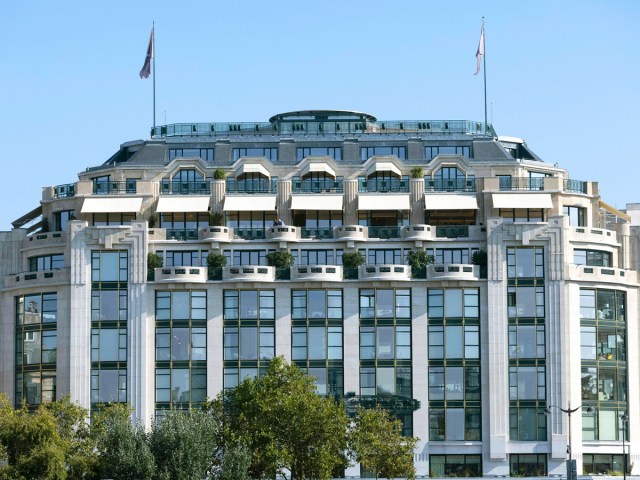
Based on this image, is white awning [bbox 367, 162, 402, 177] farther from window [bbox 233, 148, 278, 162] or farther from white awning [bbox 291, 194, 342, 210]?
window [bbox 233, 148, 278, 162]

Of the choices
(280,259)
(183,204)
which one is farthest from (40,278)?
(280,259)

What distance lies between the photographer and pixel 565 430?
515 feet

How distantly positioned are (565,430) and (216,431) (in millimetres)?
31785

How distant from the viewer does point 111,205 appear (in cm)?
16288

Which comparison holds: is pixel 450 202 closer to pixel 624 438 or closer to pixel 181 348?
pixel 624 438

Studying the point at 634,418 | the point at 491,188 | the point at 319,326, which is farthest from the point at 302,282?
the point at 634,418

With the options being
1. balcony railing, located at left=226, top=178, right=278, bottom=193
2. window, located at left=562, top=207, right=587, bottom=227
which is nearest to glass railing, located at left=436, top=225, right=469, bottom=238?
window, located at left=562, top=207, right=587, bottom=227

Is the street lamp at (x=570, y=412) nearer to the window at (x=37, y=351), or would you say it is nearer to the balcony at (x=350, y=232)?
the balcony at (x=350, y=232)

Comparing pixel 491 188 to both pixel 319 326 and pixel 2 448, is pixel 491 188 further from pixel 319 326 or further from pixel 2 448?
pixel 2 448

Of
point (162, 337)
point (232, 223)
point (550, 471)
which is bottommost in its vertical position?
point (550, 471)

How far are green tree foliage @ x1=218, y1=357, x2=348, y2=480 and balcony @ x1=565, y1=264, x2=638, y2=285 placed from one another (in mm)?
27068

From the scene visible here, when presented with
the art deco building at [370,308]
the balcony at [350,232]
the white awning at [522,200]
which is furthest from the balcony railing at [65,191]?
the white awning at [522,200]

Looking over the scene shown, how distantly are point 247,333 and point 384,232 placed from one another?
47.6 feet

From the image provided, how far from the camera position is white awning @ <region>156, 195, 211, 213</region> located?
162 m
